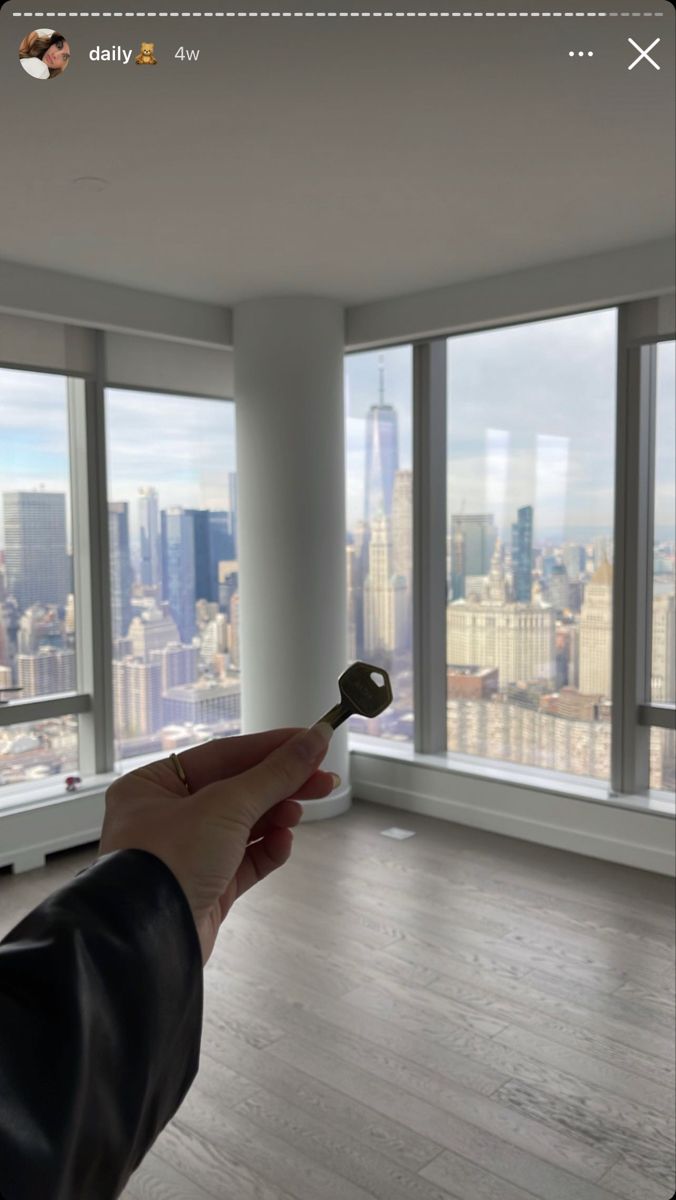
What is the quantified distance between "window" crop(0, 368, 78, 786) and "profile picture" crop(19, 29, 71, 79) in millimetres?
2315

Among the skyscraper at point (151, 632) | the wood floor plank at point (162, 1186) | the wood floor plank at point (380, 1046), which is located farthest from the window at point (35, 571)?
the wood floor plank at point (162, 1186)

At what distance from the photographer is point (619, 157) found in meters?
2.89

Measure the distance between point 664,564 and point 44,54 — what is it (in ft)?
10.9

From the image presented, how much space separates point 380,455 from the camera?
5320 millimetres

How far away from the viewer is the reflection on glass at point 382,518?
5234mm

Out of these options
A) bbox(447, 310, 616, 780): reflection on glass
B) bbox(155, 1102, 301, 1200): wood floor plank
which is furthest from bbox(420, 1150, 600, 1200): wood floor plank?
bbox(447, 310, 616, 780): reflection on glass

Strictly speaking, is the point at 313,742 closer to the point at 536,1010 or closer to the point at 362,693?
the point at 362,693

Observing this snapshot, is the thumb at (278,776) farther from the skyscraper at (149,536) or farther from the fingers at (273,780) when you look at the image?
the skyscraper at (149,536)

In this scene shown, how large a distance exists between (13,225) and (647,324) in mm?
2860

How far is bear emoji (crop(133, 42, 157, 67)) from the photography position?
212 cm

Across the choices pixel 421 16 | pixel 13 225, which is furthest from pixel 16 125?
pixel 421 16

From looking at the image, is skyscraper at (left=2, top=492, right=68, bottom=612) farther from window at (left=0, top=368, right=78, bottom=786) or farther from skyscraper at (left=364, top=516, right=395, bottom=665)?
skyscraper at (left=364, top=516, right=395, bottom=665)

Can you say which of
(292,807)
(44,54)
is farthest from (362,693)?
(44,54)

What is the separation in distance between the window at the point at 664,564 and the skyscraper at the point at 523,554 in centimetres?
68
